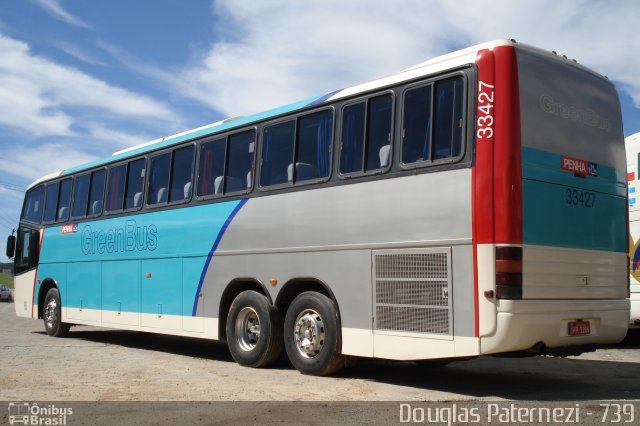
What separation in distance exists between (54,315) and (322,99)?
952 centimetres

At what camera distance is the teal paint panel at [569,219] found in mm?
7410

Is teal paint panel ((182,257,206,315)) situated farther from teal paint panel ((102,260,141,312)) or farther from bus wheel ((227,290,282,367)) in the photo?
teal paint panel ((102,260,141,312))

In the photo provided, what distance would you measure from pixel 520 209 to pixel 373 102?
2405 millimetres

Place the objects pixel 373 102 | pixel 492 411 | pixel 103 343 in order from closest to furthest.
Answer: pixel 492 411
pixel 373 102
pixel 103 343

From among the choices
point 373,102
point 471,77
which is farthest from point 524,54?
point 373,102

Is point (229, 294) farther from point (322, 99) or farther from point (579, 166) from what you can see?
point (579, 166)

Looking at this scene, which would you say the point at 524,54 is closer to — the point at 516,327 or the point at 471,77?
the point at 471,77

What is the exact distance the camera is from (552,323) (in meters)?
7.39

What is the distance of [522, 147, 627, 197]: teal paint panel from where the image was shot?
7.45m

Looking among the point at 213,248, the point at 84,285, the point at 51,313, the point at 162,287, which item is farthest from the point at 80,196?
the point at 213,248

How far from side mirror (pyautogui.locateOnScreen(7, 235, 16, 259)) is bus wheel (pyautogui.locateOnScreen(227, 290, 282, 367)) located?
9658 millimetres

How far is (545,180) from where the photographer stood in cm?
762

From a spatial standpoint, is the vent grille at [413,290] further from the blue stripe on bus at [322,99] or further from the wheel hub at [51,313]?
the wheel hub at [51,313]

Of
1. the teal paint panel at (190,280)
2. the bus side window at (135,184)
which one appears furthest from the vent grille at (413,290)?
the bus side window at (135,184)
